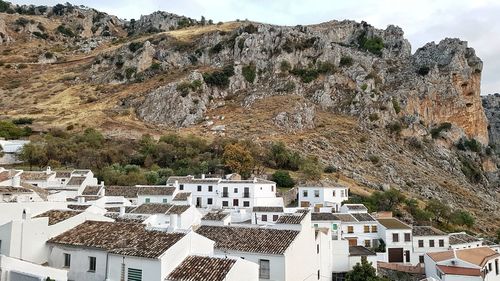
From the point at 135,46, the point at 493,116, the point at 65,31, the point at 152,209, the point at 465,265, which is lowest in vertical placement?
the point at 465,265

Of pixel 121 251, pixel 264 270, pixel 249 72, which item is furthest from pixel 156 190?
pixel 249 72

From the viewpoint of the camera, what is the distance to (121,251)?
1803cm

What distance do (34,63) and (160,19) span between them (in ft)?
149

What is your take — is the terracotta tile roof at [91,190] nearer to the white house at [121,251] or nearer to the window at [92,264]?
the white house at [121,251]

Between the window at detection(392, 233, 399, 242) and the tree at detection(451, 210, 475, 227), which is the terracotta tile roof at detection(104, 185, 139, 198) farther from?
the tree at detection(451, 210, 475, 227)

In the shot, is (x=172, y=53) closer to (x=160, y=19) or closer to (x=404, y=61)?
(x=160, y=19)

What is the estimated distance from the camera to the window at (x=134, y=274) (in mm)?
17375

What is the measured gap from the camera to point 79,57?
137 metres

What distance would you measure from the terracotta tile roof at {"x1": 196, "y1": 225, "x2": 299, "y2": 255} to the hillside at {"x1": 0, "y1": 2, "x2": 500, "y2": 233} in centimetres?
4950

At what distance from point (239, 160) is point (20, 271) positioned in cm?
5197

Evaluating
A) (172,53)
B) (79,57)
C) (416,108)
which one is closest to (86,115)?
(172,53)

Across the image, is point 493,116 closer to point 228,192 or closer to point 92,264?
point 228,192

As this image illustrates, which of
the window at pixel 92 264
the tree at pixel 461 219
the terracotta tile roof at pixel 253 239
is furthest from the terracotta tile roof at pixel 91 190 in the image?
the tree at pixel 461 219

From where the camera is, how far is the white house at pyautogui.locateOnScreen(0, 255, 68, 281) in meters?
15.5
